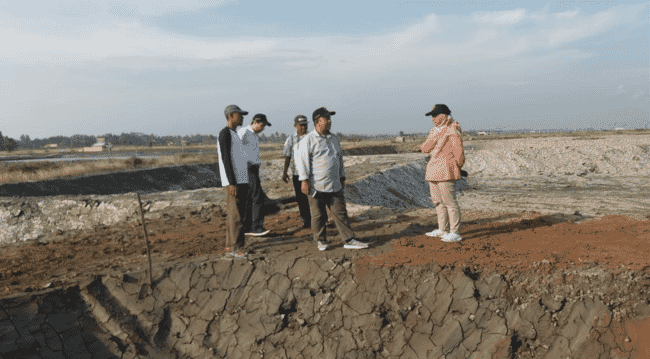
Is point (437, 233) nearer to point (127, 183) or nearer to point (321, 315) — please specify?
point (321, 315)

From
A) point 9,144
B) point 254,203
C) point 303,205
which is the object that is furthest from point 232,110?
point 9,144

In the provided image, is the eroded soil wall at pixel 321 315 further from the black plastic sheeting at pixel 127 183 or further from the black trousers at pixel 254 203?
the black plastic sheeting at pixel 127 183

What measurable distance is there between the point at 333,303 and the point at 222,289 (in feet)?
4.69

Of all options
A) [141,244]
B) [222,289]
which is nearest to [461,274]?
[222,289]

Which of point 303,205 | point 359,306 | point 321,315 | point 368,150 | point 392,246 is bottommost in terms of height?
point 321,315

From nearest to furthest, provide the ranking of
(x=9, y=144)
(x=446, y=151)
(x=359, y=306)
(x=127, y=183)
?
(x=359, y=306)
(x=446, y=151)
(x=127, y=183)
(x=9, y=144)

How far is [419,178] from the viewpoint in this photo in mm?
18844

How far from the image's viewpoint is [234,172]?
5.00 meters

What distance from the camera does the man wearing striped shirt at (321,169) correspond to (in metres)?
5.04

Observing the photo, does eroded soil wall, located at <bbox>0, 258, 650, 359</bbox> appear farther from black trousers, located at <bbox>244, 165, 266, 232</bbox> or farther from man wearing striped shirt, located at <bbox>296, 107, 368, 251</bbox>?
black trousers, located at <bbox>244, 165, 266, 232</bbox>

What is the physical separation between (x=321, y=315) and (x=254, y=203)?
2.18 m

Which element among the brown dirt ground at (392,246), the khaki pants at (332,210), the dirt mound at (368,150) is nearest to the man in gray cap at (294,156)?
the brown dirt ground at (392,246)

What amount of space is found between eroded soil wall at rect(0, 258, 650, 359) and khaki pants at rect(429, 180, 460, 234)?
86cm

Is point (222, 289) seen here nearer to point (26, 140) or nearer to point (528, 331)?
point (528, 331)
